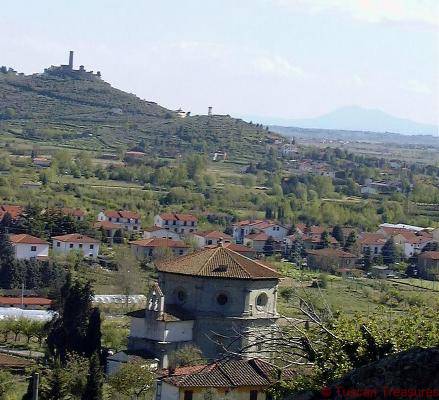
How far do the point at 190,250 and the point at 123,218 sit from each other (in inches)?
446

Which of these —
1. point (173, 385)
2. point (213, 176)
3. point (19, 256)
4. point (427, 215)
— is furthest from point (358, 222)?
point (173, 385)

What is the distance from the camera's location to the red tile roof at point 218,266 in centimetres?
3269

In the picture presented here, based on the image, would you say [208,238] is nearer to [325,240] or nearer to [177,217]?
[177,217]

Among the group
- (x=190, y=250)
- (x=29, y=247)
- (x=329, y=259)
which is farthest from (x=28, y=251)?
(x=329, y=259)

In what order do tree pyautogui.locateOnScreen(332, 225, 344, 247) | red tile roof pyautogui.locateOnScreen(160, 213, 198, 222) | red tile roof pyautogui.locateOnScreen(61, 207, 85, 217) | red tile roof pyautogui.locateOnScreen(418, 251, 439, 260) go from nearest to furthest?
red tile roof pyautogui.locateOnScreen(418, 251, 439, 260) < red tile roof pyautogui.locateOnScreen(61, 207, 85, 217) < red tile roof pyautogui.locateOnScreen(160, 213, 198, 222) < tree pyautogui.locateOnScreen(332, 225, 344, 247)

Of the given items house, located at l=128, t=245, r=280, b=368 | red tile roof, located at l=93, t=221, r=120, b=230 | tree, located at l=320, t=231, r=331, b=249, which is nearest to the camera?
house, located at l=128, t=245, r=280, b=368

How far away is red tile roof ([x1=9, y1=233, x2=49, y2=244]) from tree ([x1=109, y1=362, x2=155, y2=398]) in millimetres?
35175

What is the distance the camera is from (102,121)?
150750mm

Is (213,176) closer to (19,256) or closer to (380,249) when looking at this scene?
(380,249)

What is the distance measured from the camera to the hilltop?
139 m

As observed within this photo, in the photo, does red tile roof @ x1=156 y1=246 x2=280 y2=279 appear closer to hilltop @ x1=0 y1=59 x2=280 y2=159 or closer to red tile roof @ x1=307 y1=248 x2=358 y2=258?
red tile roof @ x1=307 y1=248 x2=358 y2=258

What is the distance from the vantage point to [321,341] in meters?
10.9

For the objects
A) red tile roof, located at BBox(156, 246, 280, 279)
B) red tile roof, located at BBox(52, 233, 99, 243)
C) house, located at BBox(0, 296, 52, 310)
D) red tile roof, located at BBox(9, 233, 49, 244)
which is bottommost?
house, located at BBox(0, 296, 52, 310)

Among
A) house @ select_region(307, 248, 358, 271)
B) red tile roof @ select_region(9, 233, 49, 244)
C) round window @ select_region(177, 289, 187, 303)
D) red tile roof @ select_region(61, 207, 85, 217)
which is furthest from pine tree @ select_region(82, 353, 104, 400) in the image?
red tile roof @ select_region(61, 207, 85, 217)
